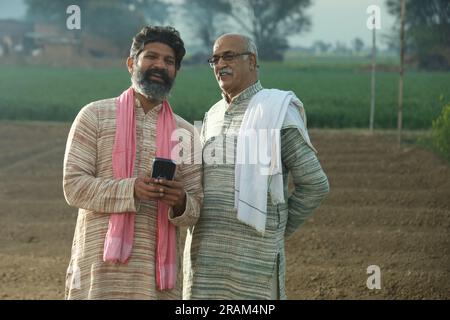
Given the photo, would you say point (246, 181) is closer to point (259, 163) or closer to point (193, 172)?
point (259, 163)

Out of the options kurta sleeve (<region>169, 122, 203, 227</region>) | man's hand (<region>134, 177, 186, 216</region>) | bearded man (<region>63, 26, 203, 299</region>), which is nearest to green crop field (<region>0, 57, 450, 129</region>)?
kurta sleeve (<region>169, 122, 203, 227</region>)

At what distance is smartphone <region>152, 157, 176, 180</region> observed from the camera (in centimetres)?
269

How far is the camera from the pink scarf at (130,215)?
2857 millimetres

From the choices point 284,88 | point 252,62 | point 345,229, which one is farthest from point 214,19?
point 252,62

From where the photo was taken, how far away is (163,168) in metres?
2.71

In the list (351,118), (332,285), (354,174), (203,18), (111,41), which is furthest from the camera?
(111,41)

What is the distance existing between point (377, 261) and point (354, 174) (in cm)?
278

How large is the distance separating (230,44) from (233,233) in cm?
76

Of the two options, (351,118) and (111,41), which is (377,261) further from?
(111,41)

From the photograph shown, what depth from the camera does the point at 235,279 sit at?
305cm

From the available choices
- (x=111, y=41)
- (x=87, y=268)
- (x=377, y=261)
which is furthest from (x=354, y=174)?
(x=111, y=41)

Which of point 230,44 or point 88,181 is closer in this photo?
point 88,181

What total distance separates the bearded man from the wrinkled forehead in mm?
162

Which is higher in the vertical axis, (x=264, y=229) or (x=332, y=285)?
(x=264, y=229)
